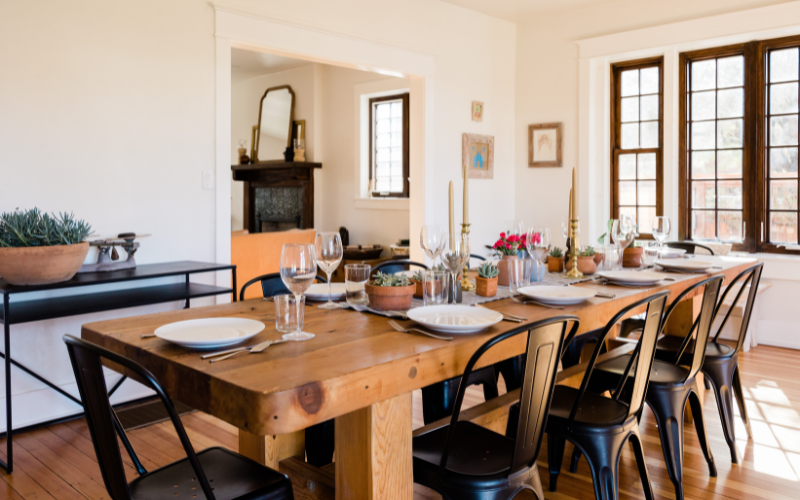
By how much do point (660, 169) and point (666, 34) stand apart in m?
1.11

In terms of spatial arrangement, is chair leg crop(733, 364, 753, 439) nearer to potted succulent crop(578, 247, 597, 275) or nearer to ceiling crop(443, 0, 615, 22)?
potted succulent crop(578, 247, 597, 275)

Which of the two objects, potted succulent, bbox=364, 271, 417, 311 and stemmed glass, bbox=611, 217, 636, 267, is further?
stemmed glass, bbox=611, 217, 636, 267

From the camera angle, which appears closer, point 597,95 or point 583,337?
point 583,337

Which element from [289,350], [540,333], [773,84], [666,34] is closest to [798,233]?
[773,84]

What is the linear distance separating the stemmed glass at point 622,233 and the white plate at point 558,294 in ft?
2.68

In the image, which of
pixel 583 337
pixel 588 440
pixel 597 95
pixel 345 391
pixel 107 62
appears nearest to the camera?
pixel 345 391

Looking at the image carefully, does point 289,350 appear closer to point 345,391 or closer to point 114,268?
point 345,391

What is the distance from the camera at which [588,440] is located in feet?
6.40

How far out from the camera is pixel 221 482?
157 cm

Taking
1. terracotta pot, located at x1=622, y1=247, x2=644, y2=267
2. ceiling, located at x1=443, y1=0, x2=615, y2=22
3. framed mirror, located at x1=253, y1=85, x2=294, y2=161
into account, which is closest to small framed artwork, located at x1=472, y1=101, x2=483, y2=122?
ceiling, located at x1=443, y1=0, x2=615, y2=22

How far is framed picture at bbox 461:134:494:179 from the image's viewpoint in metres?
5.84

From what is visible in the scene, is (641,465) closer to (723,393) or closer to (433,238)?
(723,393)

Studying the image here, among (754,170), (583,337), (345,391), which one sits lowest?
(583,337)

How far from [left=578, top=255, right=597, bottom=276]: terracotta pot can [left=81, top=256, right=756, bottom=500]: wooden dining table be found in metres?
0.79
